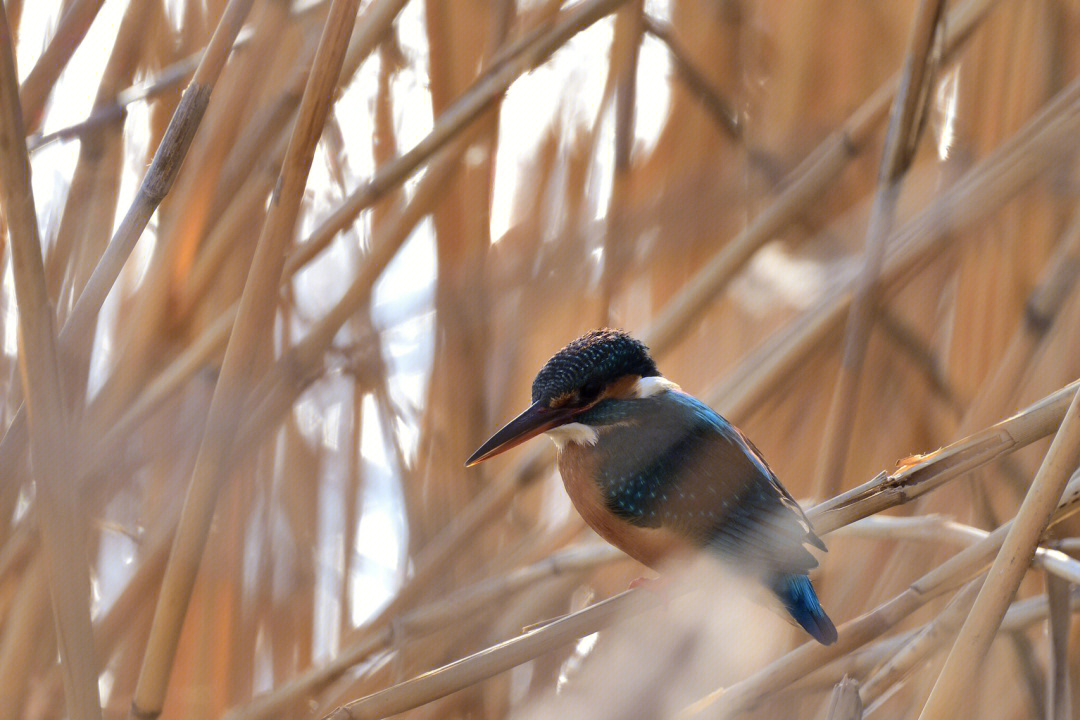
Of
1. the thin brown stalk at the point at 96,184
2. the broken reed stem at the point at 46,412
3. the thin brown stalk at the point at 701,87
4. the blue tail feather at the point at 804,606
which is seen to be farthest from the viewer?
the thin brown stalk at the point at 701,87

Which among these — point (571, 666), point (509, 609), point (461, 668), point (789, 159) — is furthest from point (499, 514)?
point (789, 159)

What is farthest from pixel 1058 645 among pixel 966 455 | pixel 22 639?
pixel 22 639

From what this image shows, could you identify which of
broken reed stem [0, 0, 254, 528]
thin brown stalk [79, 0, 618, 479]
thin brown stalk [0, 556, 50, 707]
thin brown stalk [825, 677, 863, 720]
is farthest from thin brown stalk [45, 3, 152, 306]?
thin brown stalk [825, 677, 863, 720]

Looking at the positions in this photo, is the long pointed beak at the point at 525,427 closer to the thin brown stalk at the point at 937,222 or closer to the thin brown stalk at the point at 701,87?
the thin brown stalk at the point at 937,222

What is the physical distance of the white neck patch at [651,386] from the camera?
4.91ft

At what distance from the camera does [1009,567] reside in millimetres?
731

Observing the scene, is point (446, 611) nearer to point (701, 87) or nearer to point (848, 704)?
point (848, 704)

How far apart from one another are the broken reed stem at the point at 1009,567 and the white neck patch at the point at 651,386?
2.52 ft

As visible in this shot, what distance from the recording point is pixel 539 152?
5.53ft

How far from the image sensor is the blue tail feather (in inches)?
45.8

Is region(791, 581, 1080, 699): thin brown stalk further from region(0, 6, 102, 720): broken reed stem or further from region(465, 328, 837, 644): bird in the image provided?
region(0, 6, 102, 720): broken reed stem

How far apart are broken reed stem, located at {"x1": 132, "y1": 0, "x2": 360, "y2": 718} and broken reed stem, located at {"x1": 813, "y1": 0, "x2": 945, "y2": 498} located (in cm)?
69

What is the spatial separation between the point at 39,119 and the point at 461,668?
1074mm

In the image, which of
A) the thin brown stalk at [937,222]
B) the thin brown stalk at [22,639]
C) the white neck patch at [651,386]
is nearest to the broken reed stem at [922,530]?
the thin brown stalk at [937,222]
